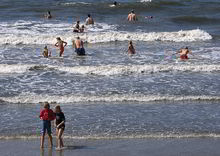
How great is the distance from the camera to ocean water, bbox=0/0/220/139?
17625mm

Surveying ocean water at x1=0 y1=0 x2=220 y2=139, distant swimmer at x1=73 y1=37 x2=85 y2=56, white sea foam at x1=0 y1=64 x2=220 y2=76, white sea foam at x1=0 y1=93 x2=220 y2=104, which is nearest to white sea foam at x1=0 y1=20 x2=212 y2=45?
ocean water at x1=0 y1=0 x2=220 y2=139

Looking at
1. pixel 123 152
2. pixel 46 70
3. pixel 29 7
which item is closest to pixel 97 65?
pixel 46 70

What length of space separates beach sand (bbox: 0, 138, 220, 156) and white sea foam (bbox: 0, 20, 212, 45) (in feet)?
54.1

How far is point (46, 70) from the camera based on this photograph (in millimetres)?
25203

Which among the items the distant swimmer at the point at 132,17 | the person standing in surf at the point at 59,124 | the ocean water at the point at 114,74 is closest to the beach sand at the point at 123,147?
the person standing in surf at the point at 59,124

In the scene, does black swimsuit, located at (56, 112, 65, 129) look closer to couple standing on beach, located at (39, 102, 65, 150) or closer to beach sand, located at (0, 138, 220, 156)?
couple standing on beach, located at (39, 102, 65, 150)

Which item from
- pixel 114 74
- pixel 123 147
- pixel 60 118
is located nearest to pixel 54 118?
pixel 60 118

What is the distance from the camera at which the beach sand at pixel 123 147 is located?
1489 cm

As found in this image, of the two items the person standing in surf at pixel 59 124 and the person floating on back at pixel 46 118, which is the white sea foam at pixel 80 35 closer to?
the person floating on back at pixel 46 118

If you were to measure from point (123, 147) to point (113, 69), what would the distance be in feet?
32.3

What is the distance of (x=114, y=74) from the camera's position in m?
24.5

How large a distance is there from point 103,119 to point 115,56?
10.4m

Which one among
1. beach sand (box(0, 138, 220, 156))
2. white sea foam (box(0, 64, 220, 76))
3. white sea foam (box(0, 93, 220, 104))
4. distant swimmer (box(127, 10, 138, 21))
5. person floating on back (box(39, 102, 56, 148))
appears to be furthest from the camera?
distant swimmer (box(127, 10, 138, 21))

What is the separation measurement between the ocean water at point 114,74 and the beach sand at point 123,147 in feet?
1.49
